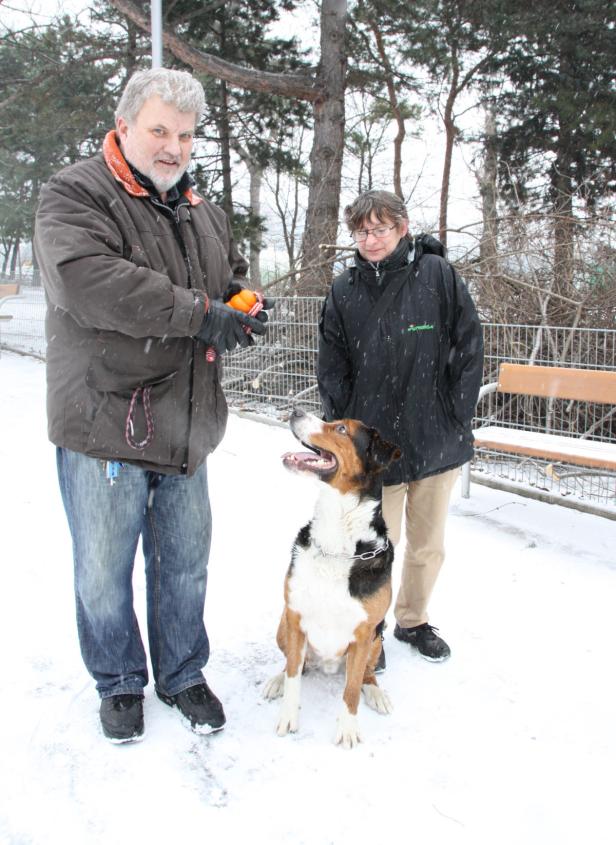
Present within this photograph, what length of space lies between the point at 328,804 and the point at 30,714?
3.88ft

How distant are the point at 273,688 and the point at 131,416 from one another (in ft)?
4.32

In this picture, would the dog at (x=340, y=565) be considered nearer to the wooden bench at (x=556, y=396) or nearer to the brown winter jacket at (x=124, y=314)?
the brown winter jacket at (x=124, y=314)

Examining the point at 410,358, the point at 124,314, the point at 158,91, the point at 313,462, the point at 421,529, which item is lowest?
the point at 421,529

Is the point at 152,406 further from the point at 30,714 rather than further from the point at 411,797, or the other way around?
the point at 411,797

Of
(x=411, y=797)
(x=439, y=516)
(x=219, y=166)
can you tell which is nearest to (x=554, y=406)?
(x=439, y=516)

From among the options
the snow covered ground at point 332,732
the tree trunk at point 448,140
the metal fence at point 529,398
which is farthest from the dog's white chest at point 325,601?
the tree trunk at point 448,140

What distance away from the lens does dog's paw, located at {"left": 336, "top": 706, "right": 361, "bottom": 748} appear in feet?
7.55

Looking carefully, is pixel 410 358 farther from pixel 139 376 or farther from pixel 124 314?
pixel 124 314

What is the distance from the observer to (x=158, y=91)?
1.90 m

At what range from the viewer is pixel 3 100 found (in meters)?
12.8

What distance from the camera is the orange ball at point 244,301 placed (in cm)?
214

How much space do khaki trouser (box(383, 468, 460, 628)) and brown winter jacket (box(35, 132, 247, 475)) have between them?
105 centimetres

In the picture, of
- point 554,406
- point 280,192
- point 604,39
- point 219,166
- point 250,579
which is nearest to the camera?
point 250,579

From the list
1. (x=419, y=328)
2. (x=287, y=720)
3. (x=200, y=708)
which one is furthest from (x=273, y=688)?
(x=419, y=328)
